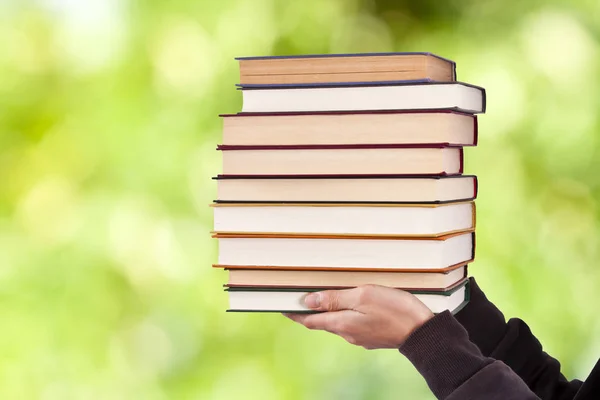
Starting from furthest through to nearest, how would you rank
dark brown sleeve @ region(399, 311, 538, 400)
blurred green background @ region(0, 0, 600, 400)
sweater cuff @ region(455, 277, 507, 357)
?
blurred green background @ region(0, 0, 600, 400)
sweater cuff @ region(455, 277, 507, 357)
dark brown sleeve @ region(399, 311, 538, 400)

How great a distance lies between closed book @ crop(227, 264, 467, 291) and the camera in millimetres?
971

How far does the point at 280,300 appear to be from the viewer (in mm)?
1004

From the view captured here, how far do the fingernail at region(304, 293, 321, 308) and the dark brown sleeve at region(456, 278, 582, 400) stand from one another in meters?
0.26

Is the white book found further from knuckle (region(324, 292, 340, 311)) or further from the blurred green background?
the blurred green background

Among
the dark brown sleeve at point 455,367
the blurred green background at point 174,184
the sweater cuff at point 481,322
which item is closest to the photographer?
the dark brown sleeve at point 455,367

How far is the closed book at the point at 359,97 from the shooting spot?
965 millimetres

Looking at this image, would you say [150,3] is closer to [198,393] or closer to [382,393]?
[198,393]

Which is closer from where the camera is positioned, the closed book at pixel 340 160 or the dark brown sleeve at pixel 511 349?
the closed book at pixel 340 160

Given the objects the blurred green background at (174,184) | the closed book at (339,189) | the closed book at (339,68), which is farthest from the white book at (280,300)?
the blurred green background at (174,184)

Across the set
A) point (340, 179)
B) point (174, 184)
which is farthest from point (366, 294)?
point (174, 184)

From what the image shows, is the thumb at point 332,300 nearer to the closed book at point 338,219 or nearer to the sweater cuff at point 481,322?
the closed book at point 338,219

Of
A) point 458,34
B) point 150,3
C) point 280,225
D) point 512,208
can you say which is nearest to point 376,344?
point 280,225

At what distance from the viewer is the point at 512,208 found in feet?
5.78

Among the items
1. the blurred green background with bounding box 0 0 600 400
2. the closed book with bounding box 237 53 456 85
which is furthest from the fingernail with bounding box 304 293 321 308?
the blurred green background with bounding box 0 0 600 400
